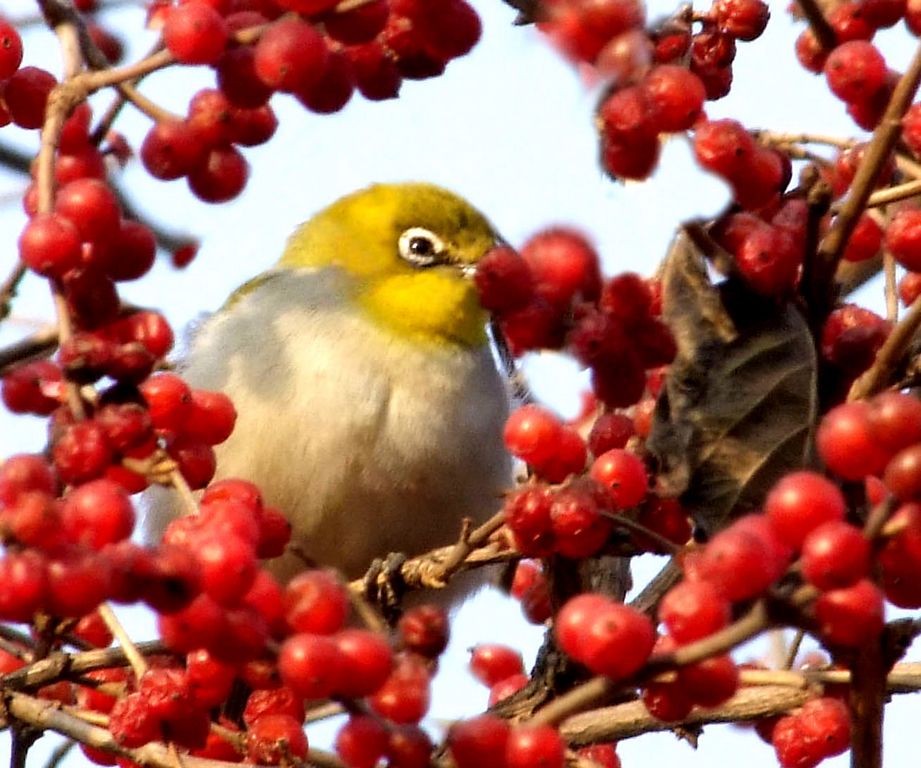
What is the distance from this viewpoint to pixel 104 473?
5.40 feet

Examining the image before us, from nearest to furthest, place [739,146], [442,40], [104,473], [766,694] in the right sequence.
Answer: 1. [104,473]
2. [739,146]
3. [442,40]
4. [766,694]

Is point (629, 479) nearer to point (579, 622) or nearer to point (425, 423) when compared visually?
point (579, 622)

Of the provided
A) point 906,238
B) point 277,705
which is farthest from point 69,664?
point 906,238

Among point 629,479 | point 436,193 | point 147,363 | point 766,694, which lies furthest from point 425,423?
point 147,363

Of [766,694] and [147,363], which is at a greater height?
[147,363]

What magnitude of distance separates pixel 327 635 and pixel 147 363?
437 mm

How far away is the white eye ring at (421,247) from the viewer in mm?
4641

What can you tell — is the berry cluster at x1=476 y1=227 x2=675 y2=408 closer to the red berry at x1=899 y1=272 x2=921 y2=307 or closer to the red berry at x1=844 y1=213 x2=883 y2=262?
the red berry at x1=899 y1=272 x2=921 y2=307

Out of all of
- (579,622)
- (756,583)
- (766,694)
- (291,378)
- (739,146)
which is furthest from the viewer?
(291,378)

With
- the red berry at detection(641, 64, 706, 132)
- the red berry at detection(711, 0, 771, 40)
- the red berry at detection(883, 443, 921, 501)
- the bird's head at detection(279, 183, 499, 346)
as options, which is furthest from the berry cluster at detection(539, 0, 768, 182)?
the bird's head at detection(279, 183, 499, 346)

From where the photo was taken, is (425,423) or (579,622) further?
(425,423)

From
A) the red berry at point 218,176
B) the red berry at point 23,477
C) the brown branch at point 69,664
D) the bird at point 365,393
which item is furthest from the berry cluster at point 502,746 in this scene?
the bird at point 365,393

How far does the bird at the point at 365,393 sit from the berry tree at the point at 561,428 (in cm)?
147

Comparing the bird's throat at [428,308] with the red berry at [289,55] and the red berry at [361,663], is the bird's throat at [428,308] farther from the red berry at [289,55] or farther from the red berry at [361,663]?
the red berry at [361,663]
